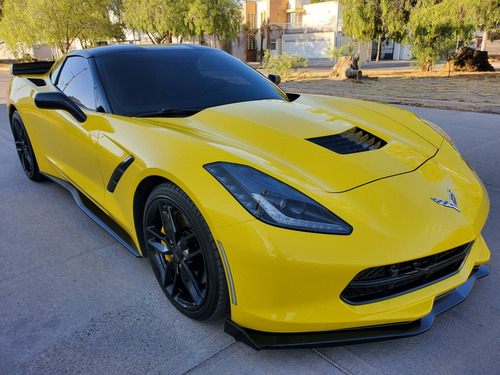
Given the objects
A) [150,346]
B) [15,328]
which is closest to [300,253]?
[150,346]

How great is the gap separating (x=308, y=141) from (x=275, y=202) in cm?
60

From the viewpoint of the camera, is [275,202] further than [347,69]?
No

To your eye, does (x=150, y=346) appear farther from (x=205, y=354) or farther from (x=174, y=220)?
(x=174, y=220)

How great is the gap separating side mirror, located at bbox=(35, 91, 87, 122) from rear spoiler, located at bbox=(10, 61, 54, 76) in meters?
2.59

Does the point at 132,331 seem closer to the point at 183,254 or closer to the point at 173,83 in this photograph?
the point at 183,254

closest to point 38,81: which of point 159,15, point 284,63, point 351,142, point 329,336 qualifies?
point 351,142

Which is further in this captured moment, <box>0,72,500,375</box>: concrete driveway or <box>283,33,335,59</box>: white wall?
<box>283,33,335,59</box>: white wall

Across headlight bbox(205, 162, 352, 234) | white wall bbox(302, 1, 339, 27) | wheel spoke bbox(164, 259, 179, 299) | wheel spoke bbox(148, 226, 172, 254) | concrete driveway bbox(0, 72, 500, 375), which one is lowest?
concrete driveway bbox(0, 72, 500, 375)

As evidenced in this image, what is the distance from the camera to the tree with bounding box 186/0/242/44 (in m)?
25.0

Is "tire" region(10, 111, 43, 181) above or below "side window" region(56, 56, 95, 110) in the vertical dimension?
below

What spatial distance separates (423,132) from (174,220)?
5.75 ft

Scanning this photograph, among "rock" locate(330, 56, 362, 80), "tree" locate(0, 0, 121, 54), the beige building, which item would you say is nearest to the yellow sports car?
"rock" locate(330, 56, 362, 80)

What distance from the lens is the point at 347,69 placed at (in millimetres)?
15875

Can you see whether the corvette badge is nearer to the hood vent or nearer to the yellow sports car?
the yellow sports car
